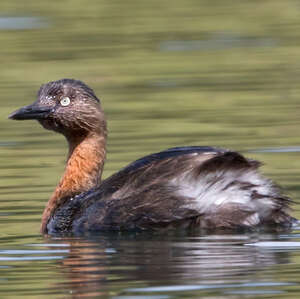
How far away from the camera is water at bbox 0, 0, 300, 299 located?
962cm

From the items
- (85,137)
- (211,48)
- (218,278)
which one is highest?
(211,48)

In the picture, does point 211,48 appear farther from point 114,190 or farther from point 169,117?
point 114,190

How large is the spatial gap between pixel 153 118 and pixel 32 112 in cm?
403

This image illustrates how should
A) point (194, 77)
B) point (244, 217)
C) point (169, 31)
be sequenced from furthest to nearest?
point (169, 31) → point (194, 77) → point (244, 217)

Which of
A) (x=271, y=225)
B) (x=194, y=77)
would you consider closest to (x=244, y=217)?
(x=271, y=225)

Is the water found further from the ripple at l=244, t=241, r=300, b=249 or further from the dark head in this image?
the dark head

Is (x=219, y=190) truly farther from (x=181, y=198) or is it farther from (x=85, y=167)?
(x=85, y=167)

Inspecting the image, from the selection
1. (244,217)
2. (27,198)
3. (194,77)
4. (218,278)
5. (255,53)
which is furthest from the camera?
(255,53)

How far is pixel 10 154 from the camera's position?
1495cm

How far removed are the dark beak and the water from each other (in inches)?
29.1

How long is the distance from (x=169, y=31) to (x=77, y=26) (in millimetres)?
1945

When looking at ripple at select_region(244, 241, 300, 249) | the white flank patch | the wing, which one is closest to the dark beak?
the wing

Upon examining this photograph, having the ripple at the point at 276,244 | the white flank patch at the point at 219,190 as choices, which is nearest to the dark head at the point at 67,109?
the white flank patch at the point at 219,190

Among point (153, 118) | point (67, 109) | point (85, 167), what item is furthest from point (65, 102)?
point (153, 118)
